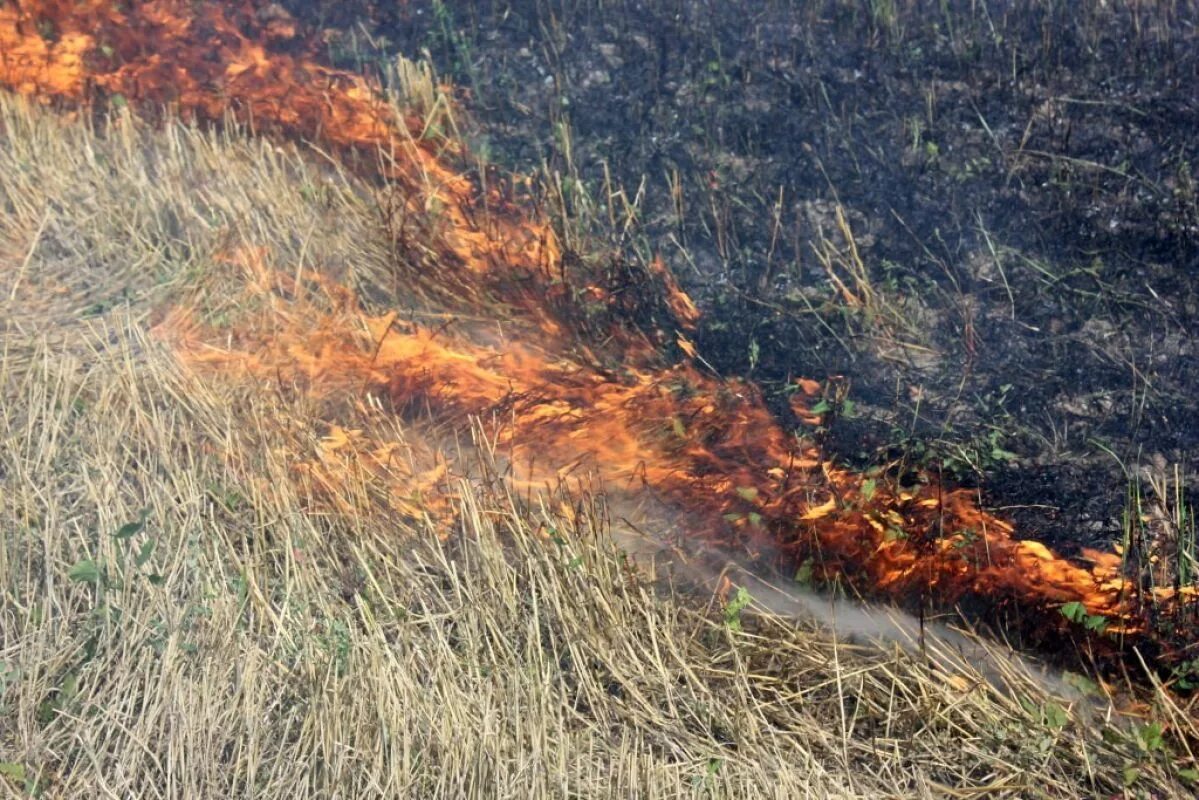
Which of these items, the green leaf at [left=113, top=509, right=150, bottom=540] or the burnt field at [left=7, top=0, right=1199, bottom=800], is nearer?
the burnt field at [left=7, top=0, right=1199, bottom=800]

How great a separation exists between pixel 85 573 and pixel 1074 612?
2578mm

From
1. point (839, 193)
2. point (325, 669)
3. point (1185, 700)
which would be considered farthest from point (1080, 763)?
point (839, 193)

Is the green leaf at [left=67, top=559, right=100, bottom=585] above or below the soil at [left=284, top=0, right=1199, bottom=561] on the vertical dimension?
below

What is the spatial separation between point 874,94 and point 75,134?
3.04 m

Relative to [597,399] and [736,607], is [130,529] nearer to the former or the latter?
[597,399]

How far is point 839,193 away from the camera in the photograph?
425 cm

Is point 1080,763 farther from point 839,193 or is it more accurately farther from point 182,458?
point 182,458

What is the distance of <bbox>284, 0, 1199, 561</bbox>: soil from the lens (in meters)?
3.62

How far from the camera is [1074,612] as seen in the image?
3213mm

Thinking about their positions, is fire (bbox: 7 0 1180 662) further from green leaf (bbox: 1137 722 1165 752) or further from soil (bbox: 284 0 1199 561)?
green leaf (bbox: 1137 722 1165 752)

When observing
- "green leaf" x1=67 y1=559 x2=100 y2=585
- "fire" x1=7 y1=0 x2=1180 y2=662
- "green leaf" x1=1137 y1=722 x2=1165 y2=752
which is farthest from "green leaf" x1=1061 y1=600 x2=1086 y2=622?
"green leaf" x1=67 y1=559 x2=100 y2=585

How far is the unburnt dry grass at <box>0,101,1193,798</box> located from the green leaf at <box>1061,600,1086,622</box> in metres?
0.24

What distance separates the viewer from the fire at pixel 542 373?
3.37m

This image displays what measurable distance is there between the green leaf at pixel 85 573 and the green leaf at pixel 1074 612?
253 centimetres
